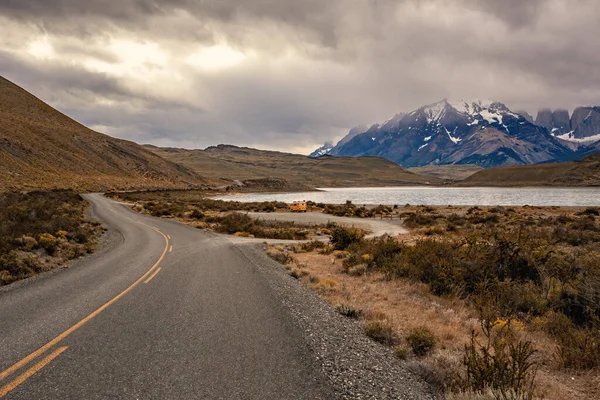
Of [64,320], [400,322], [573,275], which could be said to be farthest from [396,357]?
[573,275]

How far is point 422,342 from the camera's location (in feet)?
21.6

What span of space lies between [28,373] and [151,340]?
1.83m

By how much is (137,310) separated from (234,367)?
13.3 feet

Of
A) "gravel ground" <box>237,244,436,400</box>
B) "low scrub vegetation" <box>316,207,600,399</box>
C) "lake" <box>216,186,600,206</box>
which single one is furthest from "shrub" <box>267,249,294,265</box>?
"lake" <box>216,186,600,206</box>

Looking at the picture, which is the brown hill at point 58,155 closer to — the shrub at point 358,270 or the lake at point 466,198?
the lake at point 466,198

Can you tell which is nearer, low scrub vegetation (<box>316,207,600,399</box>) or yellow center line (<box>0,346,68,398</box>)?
yellow center line (<box>0,346,68,398</box>)

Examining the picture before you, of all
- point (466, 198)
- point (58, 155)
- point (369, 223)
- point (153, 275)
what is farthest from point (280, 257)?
point (466, 198)

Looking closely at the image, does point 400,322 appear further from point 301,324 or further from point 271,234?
point 271,234

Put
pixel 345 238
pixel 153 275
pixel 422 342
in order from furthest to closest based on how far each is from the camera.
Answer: pixel 345 238
pixel 153 275
pixel 422 342

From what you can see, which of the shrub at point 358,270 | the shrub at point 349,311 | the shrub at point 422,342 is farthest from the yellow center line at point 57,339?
the shrub at point 358,270

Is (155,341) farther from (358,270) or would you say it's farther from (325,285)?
(358,270)

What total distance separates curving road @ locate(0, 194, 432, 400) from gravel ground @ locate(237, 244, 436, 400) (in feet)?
0.29

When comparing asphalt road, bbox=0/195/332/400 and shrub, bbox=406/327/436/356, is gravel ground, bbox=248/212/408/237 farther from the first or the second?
shrub, bbox=406/327/436/356

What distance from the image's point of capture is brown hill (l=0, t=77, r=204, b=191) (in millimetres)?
72625
